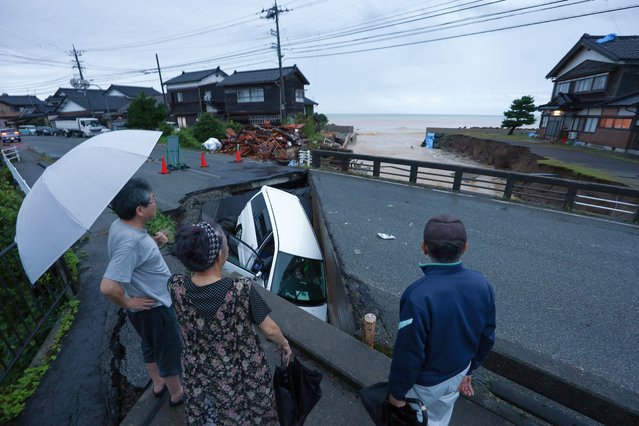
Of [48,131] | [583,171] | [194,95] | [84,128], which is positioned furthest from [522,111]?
[48,131]

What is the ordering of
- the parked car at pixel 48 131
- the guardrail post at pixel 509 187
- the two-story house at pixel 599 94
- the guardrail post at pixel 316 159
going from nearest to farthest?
the guardrail post at pixel 509 187 < the guardrail post at pixel 316 159 < the two-story house at pixel 599 94 < the parked car at pixel 48 131

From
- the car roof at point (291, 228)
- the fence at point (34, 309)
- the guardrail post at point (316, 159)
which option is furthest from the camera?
the guardrail post at point (316, 159)

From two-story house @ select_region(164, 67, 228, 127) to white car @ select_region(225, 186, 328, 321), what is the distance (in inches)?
1298

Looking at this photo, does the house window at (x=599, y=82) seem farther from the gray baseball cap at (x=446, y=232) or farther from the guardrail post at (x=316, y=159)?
the gray baseball cap at (x=446, y=232)

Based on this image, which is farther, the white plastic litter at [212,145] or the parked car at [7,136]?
the parked car at [7,136]

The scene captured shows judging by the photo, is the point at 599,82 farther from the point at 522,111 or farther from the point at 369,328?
the point at 369,328

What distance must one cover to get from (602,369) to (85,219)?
521 cm

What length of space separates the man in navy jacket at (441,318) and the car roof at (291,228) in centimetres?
356

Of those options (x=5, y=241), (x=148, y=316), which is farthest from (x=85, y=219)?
(x=5, y=241)

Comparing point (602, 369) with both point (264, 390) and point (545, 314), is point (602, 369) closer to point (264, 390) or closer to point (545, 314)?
point (545, 314)

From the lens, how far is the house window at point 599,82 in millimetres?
22703

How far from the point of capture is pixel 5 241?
15.3 ft

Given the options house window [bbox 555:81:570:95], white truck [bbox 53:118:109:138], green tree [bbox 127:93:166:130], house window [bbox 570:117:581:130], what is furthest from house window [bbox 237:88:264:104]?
Answer: house window [bbox 555:81:570:95]

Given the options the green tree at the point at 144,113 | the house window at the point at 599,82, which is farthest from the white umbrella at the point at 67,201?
the house window at the point at 599,82
